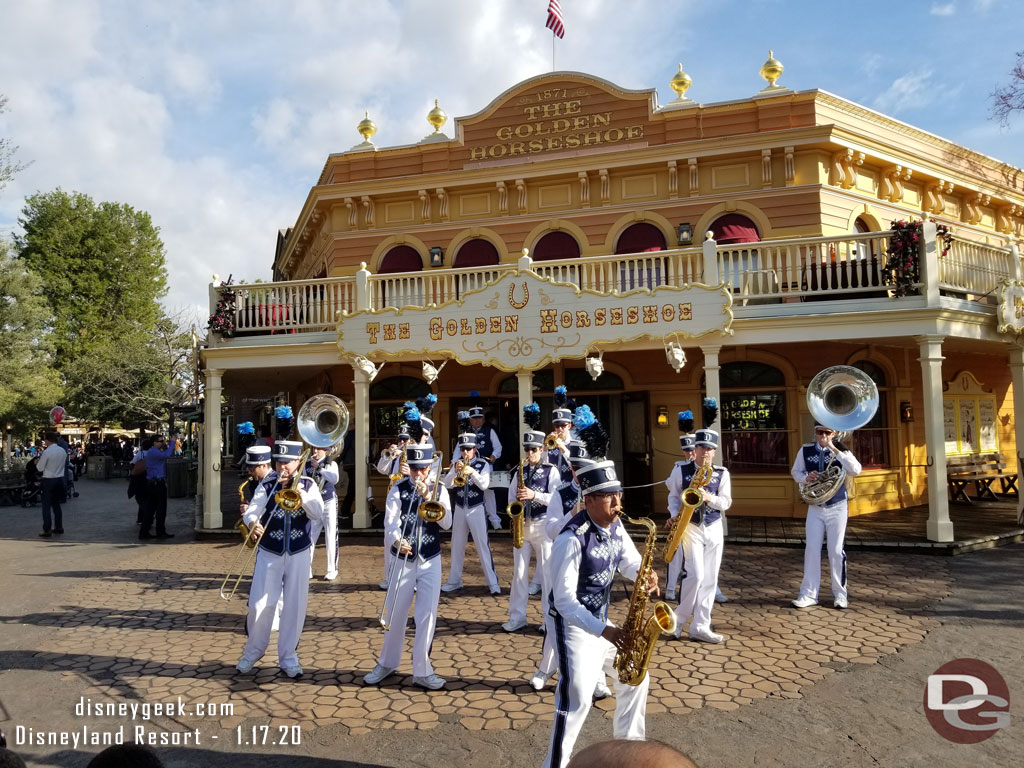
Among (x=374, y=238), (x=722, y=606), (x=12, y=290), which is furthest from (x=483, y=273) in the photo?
(x=12, y=290)

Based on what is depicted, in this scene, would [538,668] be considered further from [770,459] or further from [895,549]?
[770,459]

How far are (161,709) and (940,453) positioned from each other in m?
11.2

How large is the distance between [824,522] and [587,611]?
528 centimetres

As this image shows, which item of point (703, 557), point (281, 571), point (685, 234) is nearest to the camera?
point (281, 571)

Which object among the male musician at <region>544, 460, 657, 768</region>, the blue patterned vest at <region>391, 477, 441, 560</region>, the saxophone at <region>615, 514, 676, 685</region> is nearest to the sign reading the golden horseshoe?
the blue patterned vest at <region>391, 477, 441, 560</region>

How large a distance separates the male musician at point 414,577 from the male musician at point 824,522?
449cm

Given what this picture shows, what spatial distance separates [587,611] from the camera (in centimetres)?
397

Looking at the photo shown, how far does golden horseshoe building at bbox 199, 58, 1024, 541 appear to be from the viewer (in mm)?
12008

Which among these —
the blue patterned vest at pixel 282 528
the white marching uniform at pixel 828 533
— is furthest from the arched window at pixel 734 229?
the blue patterned vest at pixel 282 528

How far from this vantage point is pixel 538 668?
5742mm

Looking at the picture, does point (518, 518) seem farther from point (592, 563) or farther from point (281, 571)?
point (592, 563)

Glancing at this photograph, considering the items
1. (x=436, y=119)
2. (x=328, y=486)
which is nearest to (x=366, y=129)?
(x=436, y=119)

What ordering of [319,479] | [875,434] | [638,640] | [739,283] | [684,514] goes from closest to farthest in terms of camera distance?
1. [638,640]
2. [684,514]
3. [319,479]
4. [739,283]
5. [875,434]

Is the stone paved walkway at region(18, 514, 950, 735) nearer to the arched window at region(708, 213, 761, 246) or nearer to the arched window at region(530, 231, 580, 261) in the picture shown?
the arched window at region(708, 213, 761, 246)
